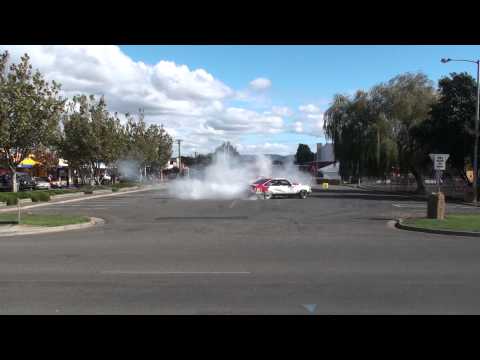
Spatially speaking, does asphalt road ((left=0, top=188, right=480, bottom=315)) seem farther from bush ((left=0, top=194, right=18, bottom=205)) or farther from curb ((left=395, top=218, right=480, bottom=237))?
bush ((left=0, top=194, right=18, bottom=205))

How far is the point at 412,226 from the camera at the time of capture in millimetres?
16297

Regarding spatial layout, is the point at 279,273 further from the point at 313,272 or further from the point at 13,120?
the point at 13,120

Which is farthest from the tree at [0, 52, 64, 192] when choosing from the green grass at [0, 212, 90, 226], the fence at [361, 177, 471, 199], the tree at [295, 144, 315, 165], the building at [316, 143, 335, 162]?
the tree at [295, 144, 315, 165]

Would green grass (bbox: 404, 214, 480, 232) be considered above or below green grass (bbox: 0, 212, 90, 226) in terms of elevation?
below

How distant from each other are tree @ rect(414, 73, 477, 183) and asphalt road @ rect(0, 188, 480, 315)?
20.6m

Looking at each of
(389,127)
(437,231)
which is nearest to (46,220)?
(437,231)

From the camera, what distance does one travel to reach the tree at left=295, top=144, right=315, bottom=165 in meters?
162

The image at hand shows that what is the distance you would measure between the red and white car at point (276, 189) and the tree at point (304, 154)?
128315 millimetres

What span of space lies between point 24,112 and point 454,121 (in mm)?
28592

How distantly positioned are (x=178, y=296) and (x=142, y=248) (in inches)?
201

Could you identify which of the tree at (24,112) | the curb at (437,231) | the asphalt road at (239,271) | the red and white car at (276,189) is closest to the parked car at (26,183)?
the tree at (24,112)

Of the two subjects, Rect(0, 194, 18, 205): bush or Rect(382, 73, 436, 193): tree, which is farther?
Rect(382, 73, 436, 193): tree

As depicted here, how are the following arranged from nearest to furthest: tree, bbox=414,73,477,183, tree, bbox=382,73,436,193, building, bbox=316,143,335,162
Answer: tree, bbox=414,73,477,183, tree, bbox=382,73,436,193, building, bbox=316,143,335,162
